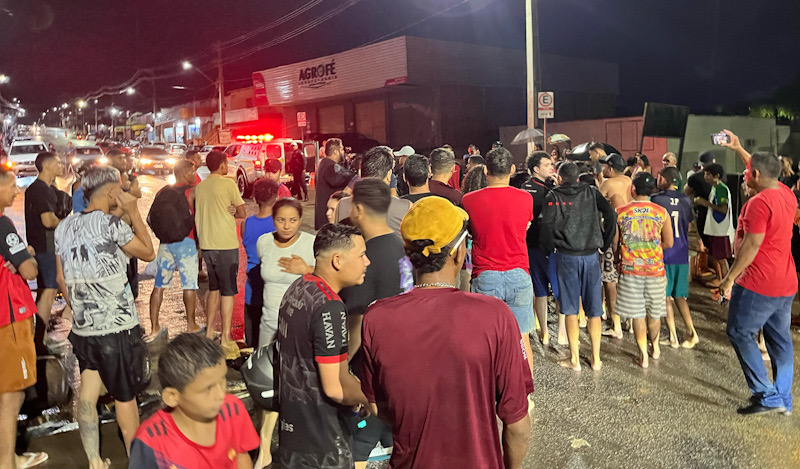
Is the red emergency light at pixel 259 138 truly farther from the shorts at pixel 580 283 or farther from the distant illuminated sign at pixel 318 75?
the shorts at pixel 580 283

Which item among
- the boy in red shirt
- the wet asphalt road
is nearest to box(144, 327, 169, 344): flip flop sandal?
the wet asphalt road

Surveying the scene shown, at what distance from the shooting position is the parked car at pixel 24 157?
26.7 meters

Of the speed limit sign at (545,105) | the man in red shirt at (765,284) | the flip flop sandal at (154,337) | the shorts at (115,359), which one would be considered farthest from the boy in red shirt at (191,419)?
the speed limit sign at (545,105)

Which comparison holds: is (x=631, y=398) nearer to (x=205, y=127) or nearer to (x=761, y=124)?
(x=761, y=124)

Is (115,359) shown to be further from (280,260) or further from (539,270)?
(539,270)

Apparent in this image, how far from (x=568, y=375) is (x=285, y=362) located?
146 inches

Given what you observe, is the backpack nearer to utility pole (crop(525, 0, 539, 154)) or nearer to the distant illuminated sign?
utility pole (crop(525, 0, 539, 154))

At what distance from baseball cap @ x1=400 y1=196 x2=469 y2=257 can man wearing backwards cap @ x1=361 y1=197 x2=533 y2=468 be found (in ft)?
0.64

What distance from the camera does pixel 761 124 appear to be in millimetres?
25703

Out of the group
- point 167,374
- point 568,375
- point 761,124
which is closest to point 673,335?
point 568,375

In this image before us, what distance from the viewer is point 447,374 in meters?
2.22

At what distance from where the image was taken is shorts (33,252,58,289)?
6688 millimetres

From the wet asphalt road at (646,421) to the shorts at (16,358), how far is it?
80cm

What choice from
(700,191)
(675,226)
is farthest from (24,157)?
(675,226)
